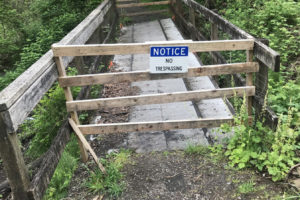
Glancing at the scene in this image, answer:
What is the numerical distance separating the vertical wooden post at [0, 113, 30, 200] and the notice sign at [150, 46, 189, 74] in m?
1.63

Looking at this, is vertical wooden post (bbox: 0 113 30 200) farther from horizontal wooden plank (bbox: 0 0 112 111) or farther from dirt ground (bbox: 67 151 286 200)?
dirt ground (bbox: 67 151 286 200)

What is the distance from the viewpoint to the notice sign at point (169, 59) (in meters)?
3.35

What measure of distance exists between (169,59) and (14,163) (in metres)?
1.85

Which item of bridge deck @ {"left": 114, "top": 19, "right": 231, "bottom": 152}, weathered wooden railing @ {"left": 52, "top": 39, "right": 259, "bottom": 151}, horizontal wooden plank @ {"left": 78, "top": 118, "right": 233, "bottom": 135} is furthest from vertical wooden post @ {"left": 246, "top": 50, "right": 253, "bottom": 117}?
bridge deck @ {"left": 114, "top": 19, "right": 231, "bottom": 152}

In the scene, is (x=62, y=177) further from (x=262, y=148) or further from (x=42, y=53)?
(x=42, y=53)

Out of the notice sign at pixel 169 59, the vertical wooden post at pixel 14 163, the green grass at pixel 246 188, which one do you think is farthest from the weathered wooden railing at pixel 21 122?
the green grass at pixel 246 188

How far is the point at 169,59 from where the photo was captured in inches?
133

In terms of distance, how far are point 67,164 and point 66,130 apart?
0.42 m

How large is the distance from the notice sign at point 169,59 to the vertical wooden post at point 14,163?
1628 mm

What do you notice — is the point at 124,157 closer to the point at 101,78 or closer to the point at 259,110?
the point at 101,78

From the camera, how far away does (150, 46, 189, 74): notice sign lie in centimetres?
335

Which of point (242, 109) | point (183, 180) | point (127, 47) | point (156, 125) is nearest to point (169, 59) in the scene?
point (127, 47)

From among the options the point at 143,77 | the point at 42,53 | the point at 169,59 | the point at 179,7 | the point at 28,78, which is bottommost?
the point at 42,53

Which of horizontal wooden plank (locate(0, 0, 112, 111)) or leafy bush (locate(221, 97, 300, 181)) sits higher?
horizontal wooden plank (locate(0, 0, 112, 111))
